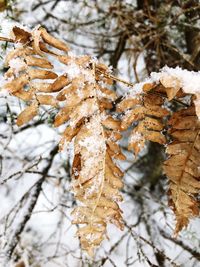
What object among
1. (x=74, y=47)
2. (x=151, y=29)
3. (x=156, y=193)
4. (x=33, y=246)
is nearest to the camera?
(x=151, y=29)

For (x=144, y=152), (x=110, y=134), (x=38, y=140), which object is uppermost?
(x=38, y=140)

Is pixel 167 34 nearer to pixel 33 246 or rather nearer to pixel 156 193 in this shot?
pixel 156 193

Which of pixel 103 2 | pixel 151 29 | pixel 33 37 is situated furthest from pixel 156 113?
pixel 103 2

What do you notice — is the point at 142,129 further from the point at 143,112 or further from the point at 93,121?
the point at 93,121

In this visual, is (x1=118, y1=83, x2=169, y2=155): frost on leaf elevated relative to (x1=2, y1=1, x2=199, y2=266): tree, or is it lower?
lower

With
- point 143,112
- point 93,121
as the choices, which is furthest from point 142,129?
point 93,121

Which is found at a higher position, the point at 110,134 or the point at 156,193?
the point at 156,193

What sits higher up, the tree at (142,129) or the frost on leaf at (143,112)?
the tree at (142,129)

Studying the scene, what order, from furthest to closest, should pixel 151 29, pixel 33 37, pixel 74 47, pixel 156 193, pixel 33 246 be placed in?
pixel 74 47
pixel 156 193
pixel 33 246
pixel 151 29
pixel 33 37
